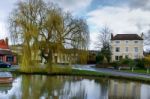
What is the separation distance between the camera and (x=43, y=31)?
50156mm

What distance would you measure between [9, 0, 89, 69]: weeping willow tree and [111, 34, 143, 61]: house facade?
133ft

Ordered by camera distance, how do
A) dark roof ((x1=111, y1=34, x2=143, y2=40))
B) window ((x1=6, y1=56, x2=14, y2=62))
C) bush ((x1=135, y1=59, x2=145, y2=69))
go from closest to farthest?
bush ((x1=135, y1=59, x2=145, y2=69)) < window ((x1=6, y1=56, x2=14, y2=62)) < dark roof ((x1=111, y1=34, x2=143, y2=40))

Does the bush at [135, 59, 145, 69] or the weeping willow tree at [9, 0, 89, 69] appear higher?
the weeping willow tree at [9, 0, 89, 69]

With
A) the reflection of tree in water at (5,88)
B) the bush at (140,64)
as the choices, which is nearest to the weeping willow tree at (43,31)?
the reflection of tree in water at (5,88)

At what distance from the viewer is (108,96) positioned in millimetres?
29266

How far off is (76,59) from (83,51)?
5.49 ft

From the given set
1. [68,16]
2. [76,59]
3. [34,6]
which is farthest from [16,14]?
[76,59]

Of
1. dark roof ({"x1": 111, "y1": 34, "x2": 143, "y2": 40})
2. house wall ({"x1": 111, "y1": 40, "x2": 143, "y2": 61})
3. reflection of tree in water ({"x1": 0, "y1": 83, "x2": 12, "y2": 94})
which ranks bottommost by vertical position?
reflection of tree in water ({"x1": 0, "y1": 83, "x2": 12, "y2": 94})

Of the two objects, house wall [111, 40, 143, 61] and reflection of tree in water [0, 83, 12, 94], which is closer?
reflection of tree in water [0, 83, 12, 94]

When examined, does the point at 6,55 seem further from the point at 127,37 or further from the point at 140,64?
the point at 127,37

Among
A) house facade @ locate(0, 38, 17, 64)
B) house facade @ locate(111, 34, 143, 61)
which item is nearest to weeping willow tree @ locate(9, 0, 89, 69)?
house facade @ locate(0, 38, 17, 64)

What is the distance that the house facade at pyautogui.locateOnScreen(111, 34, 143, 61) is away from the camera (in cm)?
9025

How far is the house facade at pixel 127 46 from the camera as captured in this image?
90.2 m

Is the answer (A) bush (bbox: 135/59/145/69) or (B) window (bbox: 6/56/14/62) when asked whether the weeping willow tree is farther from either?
(B) window (bbox: 6/56/14/62)
